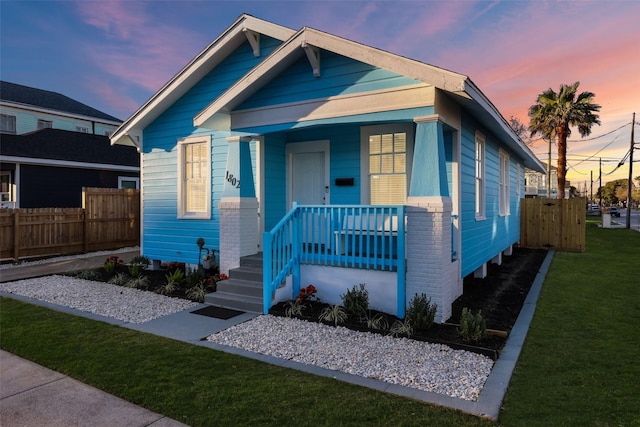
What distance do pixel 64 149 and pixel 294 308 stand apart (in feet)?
49.1

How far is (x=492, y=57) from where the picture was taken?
10695 millimetres

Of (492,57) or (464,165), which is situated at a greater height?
(492,57)

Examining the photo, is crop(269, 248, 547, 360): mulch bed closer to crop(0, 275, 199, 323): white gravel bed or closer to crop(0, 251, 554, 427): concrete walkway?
crop(0, 251, 554, 427): concrete walkway

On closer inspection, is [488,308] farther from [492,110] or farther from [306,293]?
[492,110]

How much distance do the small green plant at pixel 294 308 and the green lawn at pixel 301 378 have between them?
1.55 meters

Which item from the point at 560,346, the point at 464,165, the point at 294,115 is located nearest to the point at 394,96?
the point at 294,115

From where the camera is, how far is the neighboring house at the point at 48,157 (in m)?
14.4

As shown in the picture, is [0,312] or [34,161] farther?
[34,161]

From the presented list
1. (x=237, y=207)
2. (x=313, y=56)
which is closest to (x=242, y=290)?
(x=237, y=207)

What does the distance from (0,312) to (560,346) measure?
8.36 metres

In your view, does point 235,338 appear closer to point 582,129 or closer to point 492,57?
point 492,57

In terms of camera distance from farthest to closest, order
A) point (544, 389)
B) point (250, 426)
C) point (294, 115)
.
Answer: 1. point (294, 115)
2. point (544, 389)
3. point (250, 426)

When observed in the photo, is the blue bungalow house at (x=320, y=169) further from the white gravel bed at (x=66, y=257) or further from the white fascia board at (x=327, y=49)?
the white gravel bed at (x=66, y=257)

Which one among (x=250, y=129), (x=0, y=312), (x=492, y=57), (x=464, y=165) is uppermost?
(x=492, y=57)
